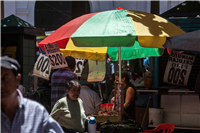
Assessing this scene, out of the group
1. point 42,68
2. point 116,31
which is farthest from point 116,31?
point 42,68

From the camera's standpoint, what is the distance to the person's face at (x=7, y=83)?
207cm

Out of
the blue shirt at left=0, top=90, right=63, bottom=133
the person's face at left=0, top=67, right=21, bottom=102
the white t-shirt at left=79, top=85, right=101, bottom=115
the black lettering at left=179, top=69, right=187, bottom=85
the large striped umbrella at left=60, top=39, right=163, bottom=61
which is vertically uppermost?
the large striped umbrella at left=60, top=39, right=163, bottom=61

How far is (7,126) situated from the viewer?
2.05 meters

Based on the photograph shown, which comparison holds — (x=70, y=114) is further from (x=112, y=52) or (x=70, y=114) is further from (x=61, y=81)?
(x=112, y=52)

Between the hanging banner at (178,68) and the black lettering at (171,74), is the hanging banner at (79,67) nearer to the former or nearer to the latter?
the hanging banner at (178,68)

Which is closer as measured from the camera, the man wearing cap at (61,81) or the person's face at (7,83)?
the person's face at (7,83)

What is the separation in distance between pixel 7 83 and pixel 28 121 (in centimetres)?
29

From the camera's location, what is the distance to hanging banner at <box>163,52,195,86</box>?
8.38m

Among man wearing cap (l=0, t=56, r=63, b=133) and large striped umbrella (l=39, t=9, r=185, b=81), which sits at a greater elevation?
large striped umbrella (l=39, t=9, r=185, b=81)

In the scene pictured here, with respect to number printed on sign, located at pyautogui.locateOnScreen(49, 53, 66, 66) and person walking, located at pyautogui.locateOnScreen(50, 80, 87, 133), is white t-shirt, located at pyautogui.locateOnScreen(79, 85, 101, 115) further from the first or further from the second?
person walking, located at pyautogui.locateOnScreen(50, 80, 87, 133)

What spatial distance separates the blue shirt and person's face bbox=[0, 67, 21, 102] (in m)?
0.10

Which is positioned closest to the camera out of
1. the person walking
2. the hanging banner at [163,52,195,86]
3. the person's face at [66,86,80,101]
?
the person walking

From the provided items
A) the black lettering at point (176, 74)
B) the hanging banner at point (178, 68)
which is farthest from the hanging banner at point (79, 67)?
the black lettering at point (176, 74)

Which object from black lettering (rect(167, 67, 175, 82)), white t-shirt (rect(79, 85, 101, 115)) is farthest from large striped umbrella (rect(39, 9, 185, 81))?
black lettering (rect(167, 67, 175, 82))
